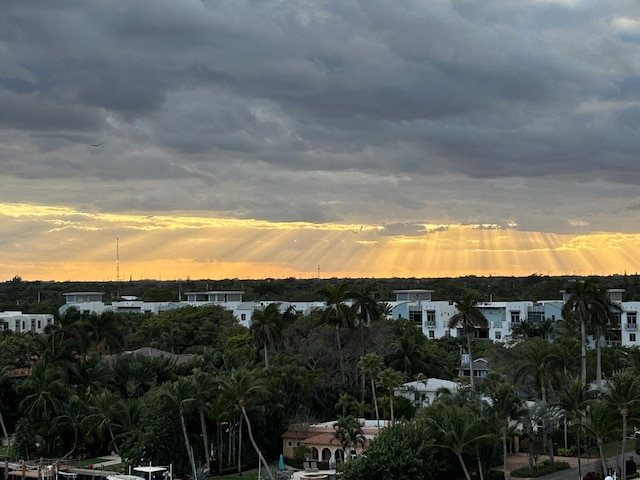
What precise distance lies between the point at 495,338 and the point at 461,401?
61.9 meters

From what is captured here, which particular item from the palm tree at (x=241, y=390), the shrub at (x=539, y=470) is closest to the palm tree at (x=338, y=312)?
the palm tree at (x=241, y=390)

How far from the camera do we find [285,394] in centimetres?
6341

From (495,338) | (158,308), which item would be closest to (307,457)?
(495,338)

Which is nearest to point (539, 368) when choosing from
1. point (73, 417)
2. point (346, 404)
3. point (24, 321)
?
point (346, 404)

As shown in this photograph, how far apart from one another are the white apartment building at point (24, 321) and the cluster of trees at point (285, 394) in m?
43.1

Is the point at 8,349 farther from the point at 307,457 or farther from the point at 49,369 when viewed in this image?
the point at 307,457

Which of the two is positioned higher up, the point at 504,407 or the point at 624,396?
the point at 624,396

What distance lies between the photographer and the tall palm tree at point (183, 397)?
5434 cm

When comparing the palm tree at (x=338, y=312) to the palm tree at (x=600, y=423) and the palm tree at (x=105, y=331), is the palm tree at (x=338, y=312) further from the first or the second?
the palm tree at (x=600, y=423)

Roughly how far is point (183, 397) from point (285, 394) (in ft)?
34.8

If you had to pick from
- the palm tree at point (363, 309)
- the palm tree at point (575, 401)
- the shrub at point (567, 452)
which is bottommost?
the shrub at point (567, 452)

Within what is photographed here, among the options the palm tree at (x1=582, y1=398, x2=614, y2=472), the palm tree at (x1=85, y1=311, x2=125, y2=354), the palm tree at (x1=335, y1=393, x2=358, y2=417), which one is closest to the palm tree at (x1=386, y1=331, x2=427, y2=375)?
the palm tree at (x1=335, y1=393, x2=358, y2=417)

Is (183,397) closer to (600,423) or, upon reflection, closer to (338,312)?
(338,312)

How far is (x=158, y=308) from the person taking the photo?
13650 cm
